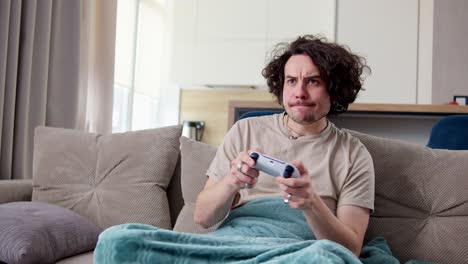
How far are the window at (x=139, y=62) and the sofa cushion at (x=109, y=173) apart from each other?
1832 mm

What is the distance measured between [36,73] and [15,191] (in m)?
0.82

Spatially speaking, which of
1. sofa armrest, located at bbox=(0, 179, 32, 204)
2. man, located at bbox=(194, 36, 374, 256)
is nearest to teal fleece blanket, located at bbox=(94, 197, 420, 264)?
man, located at bbox=(194, 36, 374, 256)

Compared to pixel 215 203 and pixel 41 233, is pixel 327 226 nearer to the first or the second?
pixel 215 203

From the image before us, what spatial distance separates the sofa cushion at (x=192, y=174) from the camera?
1.68 m

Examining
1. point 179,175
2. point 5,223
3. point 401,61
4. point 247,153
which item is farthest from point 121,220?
point 401,61

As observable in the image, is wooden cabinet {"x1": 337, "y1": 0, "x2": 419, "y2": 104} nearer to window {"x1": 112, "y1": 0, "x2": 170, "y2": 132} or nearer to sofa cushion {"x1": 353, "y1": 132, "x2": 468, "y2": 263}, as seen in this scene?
window {"x1": 112, "y1": 0, "x2": 170, "y2": 132}

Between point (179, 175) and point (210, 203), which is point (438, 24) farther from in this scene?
point (210, 203)

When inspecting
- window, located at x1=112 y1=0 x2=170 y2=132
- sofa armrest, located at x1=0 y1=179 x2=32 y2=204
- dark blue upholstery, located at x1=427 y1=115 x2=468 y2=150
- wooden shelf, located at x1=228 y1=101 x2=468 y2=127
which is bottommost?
sofa armrest, located at x1=0 y1=179 x2=32 y2=204

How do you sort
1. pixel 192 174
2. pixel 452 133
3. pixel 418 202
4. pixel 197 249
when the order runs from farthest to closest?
pixel 452 133 → pixel 192 174 → pixel 418 202 → pixel 197 249

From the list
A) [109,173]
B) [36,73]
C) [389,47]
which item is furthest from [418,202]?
[389,47]

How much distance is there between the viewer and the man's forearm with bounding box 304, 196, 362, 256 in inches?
44.5

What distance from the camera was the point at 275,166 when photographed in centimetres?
108

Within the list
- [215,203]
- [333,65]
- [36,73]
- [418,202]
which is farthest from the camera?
[36,73]

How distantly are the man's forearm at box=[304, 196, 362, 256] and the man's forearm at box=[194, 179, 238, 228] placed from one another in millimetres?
194
